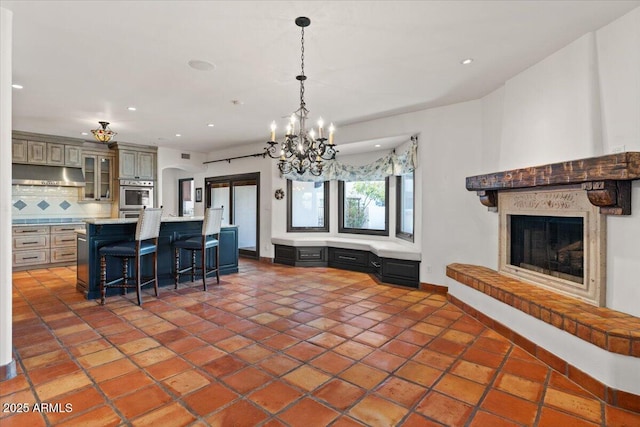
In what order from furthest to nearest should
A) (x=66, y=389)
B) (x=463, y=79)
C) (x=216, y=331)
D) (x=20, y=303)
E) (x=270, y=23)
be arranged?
(x=20, y=303), (x=463, y=79), (x=216, y=331), (x=270, y=23), (x=66, y=389)

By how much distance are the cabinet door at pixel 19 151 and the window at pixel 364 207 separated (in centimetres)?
595

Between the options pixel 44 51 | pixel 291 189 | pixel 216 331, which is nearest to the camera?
pixel 44 51

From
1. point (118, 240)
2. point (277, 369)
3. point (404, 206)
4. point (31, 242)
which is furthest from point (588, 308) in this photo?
point (31, 242)

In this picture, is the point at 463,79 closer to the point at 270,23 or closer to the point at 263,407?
the point at 270,23

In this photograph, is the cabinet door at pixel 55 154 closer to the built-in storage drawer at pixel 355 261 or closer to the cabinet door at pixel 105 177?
the cabinet door at pixel 105 177

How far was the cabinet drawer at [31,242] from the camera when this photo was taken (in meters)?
5.89

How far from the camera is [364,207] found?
6723 millimetres

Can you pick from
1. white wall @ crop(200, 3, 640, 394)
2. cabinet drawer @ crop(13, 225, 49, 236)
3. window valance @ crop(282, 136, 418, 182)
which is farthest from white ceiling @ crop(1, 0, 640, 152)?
cabinet drawer @ crop(13, 225, 49, 236)

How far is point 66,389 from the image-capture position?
219cm

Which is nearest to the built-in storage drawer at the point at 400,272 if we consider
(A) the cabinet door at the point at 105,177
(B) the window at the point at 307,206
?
(B) the window at the point at 307,206

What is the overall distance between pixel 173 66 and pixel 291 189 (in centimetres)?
402

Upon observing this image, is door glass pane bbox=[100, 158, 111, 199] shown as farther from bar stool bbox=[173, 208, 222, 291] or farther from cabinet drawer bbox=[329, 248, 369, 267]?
cabinet drawer bbox=[329, 248, 369, 267]

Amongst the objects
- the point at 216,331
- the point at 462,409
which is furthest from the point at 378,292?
the point at 462,409

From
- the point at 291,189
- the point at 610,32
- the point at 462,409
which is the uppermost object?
the point at 610,32
